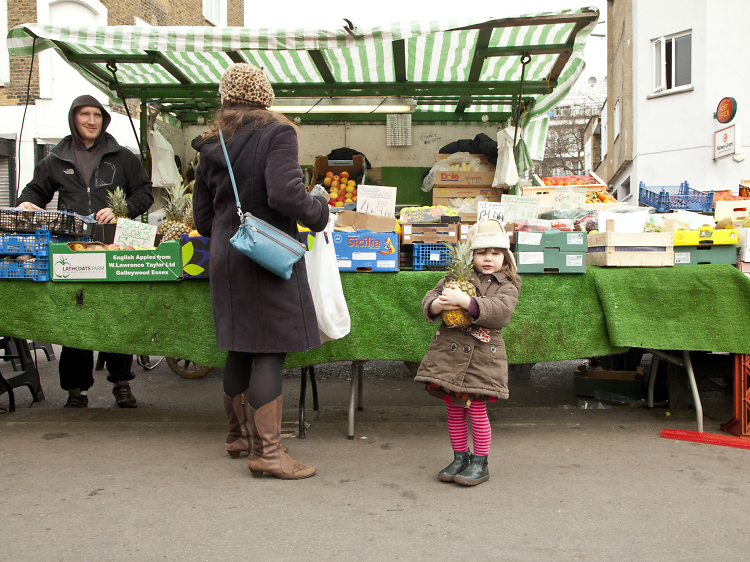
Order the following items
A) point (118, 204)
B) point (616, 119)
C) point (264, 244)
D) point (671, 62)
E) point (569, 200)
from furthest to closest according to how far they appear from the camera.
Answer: point (616, 119) → point (671, 62) → point (569, 200) → point (118, 204) → point (264, 244)

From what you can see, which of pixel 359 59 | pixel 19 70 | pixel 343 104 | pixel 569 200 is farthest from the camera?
pixel 19 70

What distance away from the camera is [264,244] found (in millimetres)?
2662

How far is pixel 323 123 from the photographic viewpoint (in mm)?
7828

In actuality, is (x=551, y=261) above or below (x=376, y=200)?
below

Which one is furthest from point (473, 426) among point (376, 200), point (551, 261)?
point (376, 200)

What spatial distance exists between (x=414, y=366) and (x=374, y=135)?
12.1 feet

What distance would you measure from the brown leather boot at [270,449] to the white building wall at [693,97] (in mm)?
13197

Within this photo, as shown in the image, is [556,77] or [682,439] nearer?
[682,439]

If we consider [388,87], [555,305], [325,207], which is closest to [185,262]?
[325,207]

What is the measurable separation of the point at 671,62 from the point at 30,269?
53.4ft

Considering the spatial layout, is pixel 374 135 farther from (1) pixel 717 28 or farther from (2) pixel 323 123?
(1) pixel 717 28

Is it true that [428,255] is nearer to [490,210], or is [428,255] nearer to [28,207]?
[490,210]

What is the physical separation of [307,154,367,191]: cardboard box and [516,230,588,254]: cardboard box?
13.1 ft

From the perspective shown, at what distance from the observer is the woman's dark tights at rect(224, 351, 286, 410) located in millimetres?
2850
